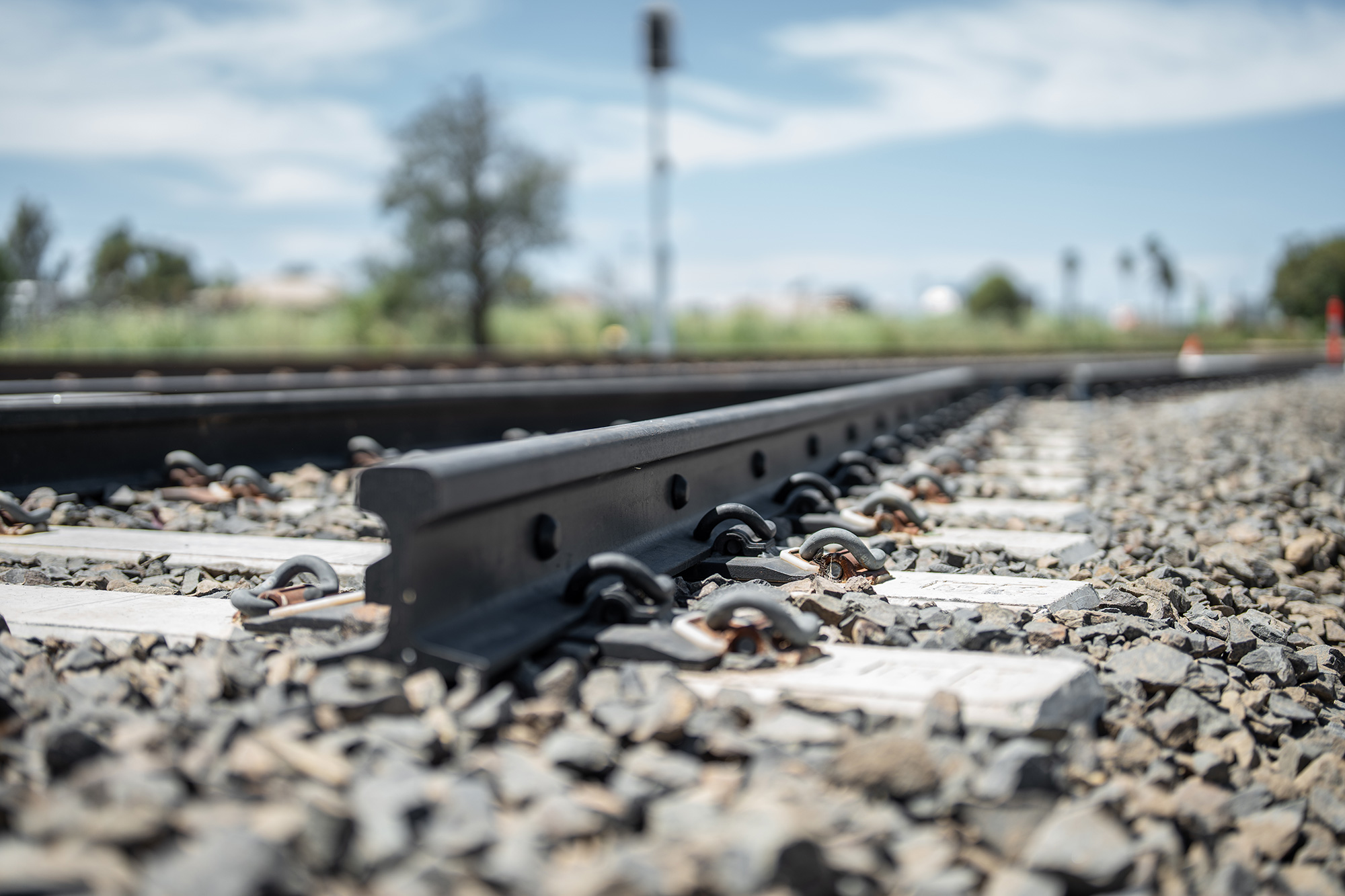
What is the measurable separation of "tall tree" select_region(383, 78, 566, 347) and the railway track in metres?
44.9

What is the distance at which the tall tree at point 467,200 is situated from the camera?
4706 cm

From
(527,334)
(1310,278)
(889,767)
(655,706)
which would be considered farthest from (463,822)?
(1310,278)

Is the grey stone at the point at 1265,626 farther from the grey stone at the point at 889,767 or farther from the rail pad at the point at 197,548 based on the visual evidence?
the rail pad at the point at 197,548

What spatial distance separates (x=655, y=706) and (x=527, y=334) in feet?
127

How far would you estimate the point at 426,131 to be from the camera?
155 ft

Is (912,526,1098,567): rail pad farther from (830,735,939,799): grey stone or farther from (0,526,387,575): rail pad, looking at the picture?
(830,735,939,799): grey stone

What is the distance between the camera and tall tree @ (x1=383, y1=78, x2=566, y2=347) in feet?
154

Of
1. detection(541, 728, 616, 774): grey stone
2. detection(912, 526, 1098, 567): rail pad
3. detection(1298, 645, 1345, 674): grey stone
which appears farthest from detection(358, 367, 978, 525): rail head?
detection(1298, 645, 1345, 674): grey stone

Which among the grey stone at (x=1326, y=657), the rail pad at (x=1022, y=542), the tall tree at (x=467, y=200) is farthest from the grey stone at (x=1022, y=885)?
the tall tree at (x=467, y=200)

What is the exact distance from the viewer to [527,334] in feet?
131

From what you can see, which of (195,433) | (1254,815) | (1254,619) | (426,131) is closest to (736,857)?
(1254,815)

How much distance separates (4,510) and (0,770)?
249 cm

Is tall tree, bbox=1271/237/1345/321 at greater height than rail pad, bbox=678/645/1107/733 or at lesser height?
greater

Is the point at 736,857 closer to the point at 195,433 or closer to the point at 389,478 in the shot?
the point at 389,478
